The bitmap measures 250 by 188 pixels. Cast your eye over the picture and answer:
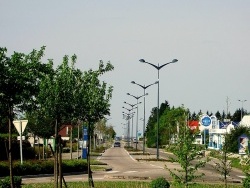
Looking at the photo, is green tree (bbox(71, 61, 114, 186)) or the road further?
the road

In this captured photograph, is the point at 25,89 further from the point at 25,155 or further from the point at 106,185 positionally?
the point at 25,155

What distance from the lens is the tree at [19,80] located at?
65.6 feet

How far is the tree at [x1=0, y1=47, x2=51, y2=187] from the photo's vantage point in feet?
65.6

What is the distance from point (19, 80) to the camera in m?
20.3

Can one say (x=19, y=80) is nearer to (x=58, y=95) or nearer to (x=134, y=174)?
(x=58, y=95)

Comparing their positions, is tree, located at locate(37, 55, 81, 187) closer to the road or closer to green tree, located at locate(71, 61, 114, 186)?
green tree, located at locate(71, 61, 114, 186)

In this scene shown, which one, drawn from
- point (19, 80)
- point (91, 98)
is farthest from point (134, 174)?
point (19, 80)

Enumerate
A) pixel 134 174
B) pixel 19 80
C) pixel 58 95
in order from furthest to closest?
pixel 134 174
pixel 58 95
pixel 19 80

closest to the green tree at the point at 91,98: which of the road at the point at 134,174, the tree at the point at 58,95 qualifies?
the tree at the point at 58,95

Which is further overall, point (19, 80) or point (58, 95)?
point (58, 95)

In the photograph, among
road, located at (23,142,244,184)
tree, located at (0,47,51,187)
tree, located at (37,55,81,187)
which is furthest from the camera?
road, located at (23,142,244,184)

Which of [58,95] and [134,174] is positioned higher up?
[58,95]

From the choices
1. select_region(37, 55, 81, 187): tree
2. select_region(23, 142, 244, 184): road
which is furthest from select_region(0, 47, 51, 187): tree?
select_region(23, 142, 244, 184): road

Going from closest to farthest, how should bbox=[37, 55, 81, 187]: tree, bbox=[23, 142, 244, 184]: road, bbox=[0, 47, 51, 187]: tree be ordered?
bbox=[0, 47, 51, 187]: tree < bbox=[37, 55, 81, 187]: tree < bbox=[23, 142, 244, 184]: road
